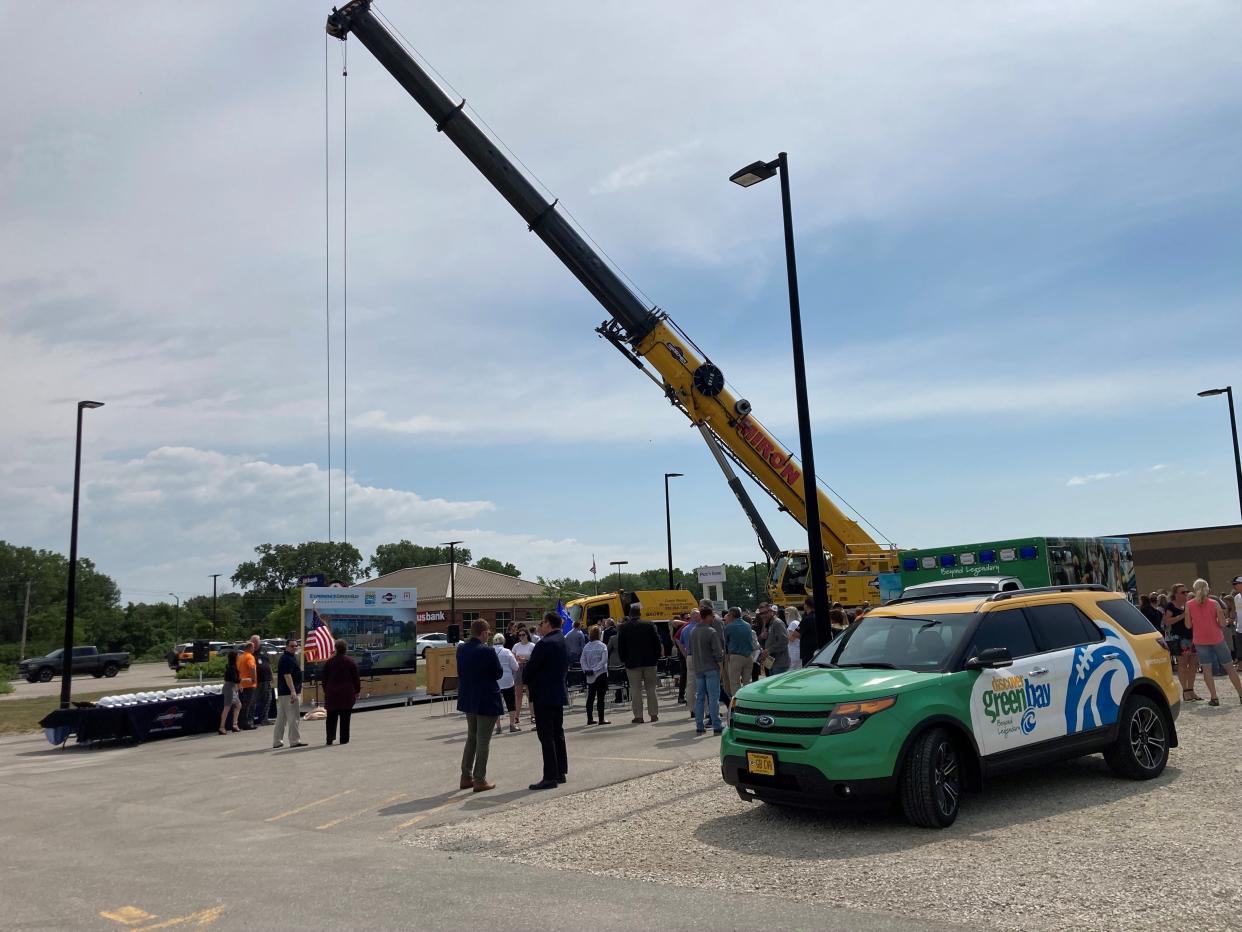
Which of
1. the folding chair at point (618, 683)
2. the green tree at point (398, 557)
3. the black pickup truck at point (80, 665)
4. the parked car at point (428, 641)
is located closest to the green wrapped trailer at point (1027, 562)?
the folding chair at point (618, 683)

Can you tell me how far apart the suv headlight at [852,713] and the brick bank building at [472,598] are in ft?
195

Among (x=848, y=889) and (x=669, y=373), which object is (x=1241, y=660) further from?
(x=848, y=889)

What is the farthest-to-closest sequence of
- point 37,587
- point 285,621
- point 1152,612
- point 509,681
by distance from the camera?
point 37,587 → point 285,621 → point 1152,612 → point 509,681

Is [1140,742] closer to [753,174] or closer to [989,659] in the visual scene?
[989,659]

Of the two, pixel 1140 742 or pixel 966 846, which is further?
pixel 1140 742

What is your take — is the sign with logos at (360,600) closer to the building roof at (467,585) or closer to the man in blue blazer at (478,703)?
the man in blue blazer at (478,703)

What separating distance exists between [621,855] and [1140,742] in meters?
4.79

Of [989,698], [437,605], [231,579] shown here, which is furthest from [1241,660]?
[231,579]

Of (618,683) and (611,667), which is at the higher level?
(611,667)

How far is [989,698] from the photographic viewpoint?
7.44 meters

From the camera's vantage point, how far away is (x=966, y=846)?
6484mm

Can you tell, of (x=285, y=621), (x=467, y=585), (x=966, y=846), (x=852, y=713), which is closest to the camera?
(x=966, y=846)

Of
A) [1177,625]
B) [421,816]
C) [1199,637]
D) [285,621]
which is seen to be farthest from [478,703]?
[285,621]

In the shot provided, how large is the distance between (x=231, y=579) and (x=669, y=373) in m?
127
